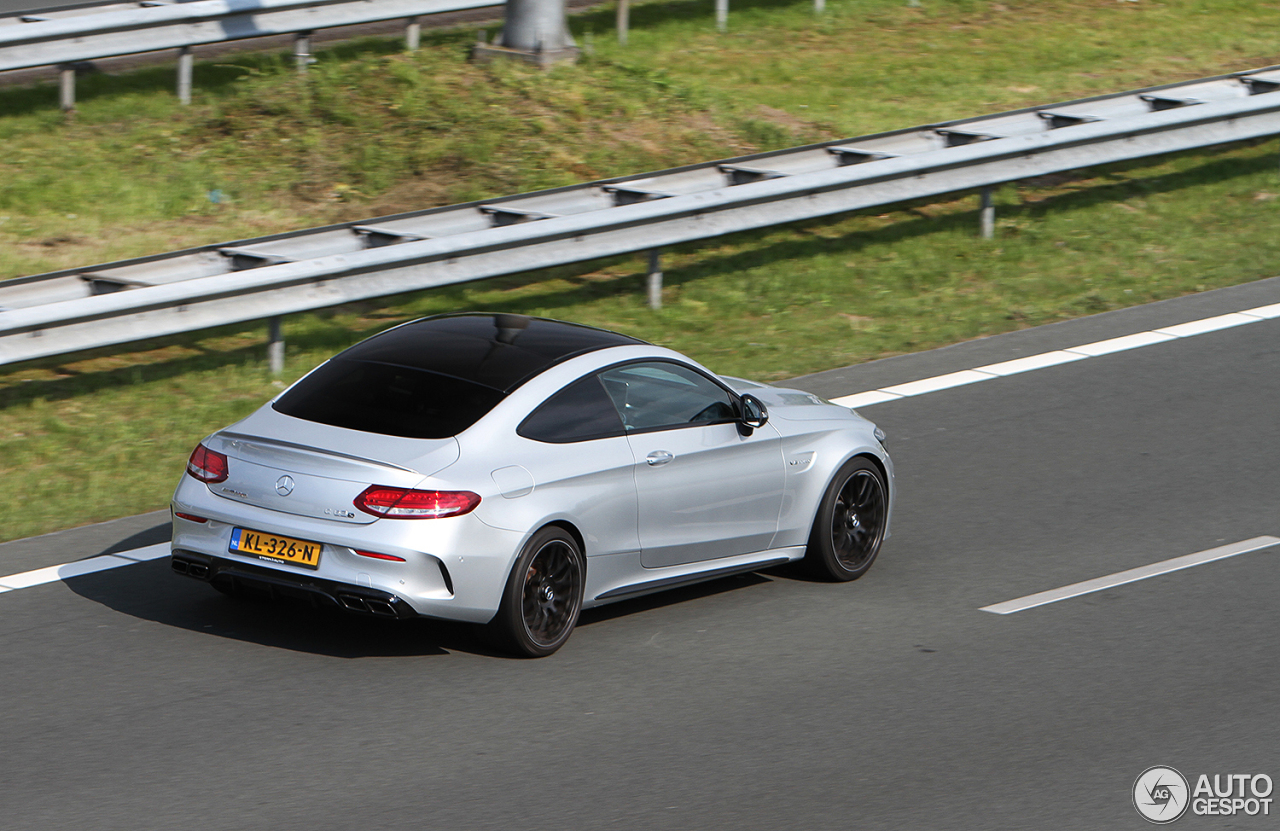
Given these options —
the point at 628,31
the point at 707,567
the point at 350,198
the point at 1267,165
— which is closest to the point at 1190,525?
the point at 707,567

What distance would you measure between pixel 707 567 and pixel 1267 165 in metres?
11.2

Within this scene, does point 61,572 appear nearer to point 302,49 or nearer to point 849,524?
point 849,524

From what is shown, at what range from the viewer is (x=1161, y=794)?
661 centimetres

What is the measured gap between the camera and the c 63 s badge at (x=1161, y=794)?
21.2ft

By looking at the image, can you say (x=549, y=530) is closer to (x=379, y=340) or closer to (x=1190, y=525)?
(x=379, y=340)

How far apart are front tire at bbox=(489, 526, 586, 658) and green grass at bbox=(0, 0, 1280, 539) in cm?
344

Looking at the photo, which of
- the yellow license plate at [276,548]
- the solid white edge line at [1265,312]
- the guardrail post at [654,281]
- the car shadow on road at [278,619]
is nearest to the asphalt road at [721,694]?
the car shadow on road at [278,619]

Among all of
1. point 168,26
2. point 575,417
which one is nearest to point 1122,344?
point 575,417

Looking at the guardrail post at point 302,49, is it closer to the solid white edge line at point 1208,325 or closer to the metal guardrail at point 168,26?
the metal guardrail at point 168,26

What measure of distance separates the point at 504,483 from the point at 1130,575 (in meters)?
3.43

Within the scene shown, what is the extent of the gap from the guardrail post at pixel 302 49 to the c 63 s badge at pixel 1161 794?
11766mm

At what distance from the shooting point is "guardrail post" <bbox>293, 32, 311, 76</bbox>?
16.5 m

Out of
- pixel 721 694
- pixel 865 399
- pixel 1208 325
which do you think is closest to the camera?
pixel 721 694

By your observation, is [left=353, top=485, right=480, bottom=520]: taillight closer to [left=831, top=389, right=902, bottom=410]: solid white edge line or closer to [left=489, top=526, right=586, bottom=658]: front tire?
[left=489, top=526, right=586, bottom=658]: front tire
